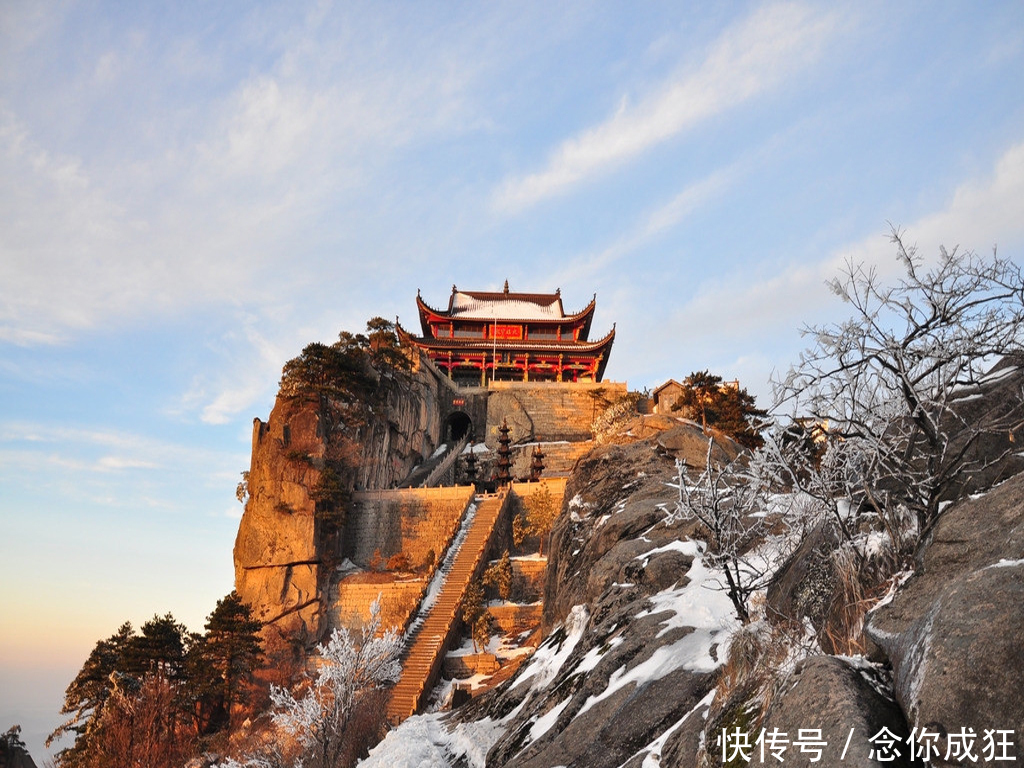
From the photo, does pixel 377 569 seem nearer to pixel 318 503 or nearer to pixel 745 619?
pixel 318 503

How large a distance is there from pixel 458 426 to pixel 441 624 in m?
30.6

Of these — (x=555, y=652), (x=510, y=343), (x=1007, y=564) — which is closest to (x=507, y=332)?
(x=510, y=343)

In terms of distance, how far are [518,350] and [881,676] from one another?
5887 centimetres

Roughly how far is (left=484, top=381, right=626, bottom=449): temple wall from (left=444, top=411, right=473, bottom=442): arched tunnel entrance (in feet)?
6.10

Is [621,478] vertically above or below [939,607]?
above

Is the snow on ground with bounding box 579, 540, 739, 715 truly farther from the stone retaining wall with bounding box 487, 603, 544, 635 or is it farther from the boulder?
the stone retaining wall with bounding box 487, 603, 544, 635

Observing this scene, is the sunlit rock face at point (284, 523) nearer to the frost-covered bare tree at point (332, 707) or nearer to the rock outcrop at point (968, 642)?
the frost-covered bare tree at point (332, 707)

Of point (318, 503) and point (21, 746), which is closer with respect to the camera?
point (21, 746)

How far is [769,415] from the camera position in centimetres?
720

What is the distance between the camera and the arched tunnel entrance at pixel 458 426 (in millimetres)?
55781

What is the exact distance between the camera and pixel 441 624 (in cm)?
2731

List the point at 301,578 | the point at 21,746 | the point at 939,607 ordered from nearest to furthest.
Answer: the point at 939,607 → the point at 21,746 → the point at 301,578

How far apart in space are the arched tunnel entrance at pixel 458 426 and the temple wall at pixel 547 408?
186 centimetres

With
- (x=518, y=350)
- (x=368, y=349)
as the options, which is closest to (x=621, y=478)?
(x=368, y=349)
